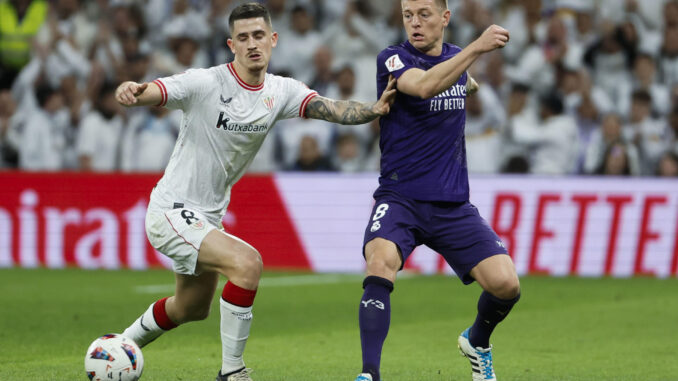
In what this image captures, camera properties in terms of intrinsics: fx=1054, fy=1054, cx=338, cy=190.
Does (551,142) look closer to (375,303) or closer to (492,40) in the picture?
(492,40)

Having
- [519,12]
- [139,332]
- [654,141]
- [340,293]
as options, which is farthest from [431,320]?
[519,12]

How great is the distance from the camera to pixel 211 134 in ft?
23.0

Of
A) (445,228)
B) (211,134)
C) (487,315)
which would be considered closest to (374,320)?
(445,228)

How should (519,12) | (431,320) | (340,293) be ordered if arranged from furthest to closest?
1. (519,12)
2. (340,293)
3. (431,320)

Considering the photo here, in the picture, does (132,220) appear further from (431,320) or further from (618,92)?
(618,92)

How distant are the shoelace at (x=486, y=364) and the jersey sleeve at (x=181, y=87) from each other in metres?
2.57

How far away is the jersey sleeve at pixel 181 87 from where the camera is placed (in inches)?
268

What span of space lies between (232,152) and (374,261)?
1338 mm

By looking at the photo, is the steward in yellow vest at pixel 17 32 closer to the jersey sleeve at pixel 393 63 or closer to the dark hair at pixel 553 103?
the dark hair at pixel 553 103

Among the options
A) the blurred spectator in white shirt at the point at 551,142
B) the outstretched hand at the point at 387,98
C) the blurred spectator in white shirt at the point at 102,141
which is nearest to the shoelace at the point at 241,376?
the outstretched hand at the point at 387,98

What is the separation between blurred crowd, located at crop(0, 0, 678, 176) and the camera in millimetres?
15469

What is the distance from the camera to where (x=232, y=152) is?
23.3 feet

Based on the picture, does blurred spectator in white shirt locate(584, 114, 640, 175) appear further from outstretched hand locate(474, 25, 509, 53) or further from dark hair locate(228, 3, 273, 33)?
outstretched hand locate(474, 25, 509, 53)

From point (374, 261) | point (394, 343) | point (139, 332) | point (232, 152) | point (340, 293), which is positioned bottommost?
point (340, 293)
